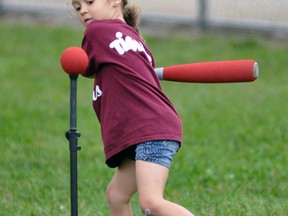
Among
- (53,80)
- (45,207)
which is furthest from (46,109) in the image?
(45,207)

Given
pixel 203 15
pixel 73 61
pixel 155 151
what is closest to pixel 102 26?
pixel 73 61

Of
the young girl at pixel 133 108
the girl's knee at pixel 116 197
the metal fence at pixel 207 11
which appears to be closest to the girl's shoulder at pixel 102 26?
the young girl at pixel 133 108

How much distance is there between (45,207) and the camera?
5.09m

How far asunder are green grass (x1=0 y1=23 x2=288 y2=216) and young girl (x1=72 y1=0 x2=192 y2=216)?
3.97 ft

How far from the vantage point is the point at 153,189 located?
3.73 metres

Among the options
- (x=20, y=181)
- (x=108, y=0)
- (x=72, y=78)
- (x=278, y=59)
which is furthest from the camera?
(x=278, y=59)

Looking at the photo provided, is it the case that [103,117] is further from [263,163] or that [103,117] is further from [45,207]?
[263,163]

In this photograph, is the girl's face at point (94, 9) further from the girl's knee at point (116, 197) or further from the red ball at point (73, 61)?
the girl's knee at point (116, 197)

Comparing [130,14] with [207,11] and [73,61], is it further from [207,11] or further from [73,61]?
[207,11]

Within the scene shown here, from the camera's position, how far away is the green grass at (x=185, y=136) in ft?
17.4

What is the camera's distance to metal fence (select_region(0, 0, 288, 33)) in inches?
434

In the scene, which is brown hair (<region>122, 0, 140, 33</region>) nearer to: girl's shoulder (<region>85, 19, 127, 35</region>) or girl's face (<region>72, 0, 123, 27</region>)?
girl's face (<region>72, 0, 123, 27</region>)

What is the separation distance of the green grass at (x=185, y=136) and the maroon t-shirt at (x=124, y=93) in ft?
4.07

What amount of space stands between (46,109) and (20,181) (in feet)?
6.99
